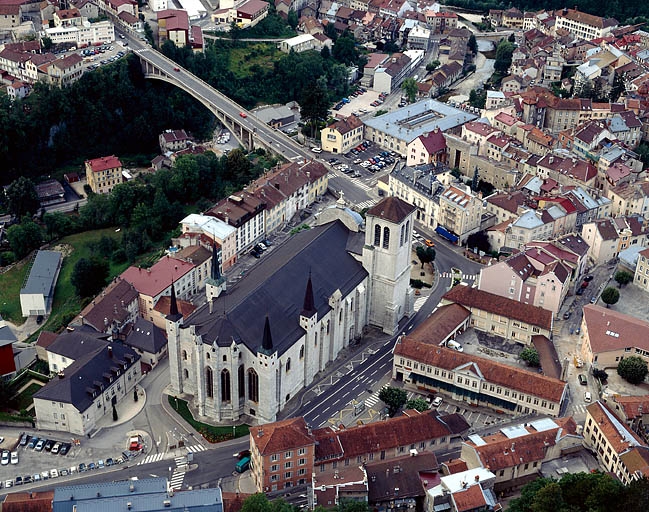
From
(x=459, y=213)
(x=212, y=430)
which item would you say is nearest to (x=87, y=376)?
(x=212, y=430)

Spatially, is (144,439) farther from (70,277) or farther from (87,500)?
(70,277)

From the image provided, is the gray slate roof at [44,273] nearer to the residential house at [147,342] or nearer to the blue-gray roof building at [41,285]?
the blue-gray roof building at [41,285]

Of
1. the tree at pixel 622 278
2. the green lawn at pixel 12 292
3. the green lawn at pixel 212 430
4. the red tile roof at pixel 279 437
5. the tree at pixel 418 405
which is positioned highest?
the red tile roof at pixel 279 437

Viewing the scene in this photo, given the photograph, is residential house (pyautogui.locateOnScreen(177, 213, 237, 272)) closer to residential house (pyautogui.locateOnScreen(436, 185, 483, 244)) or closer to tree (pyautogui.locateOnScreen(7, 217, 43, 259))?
tree (pyautogui.locateOnScreen(7, 217, 43, 259))

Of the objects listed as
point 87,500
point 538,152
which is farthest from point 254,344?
point 538,152

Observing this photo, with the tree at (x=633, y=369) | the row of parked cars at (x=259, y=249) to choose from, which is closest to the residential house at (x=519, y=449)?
the tree at (x=633, y=369)

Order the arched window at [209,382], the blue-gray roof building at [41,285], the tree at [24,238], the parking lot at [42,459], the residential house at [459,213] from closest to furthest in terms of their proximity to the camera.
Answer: the parking lot at [42,459]
the arched window at [209,382]
the blue-gray roof building at [41,285]
the residential house at [459,213]
the tree at [24,238]
